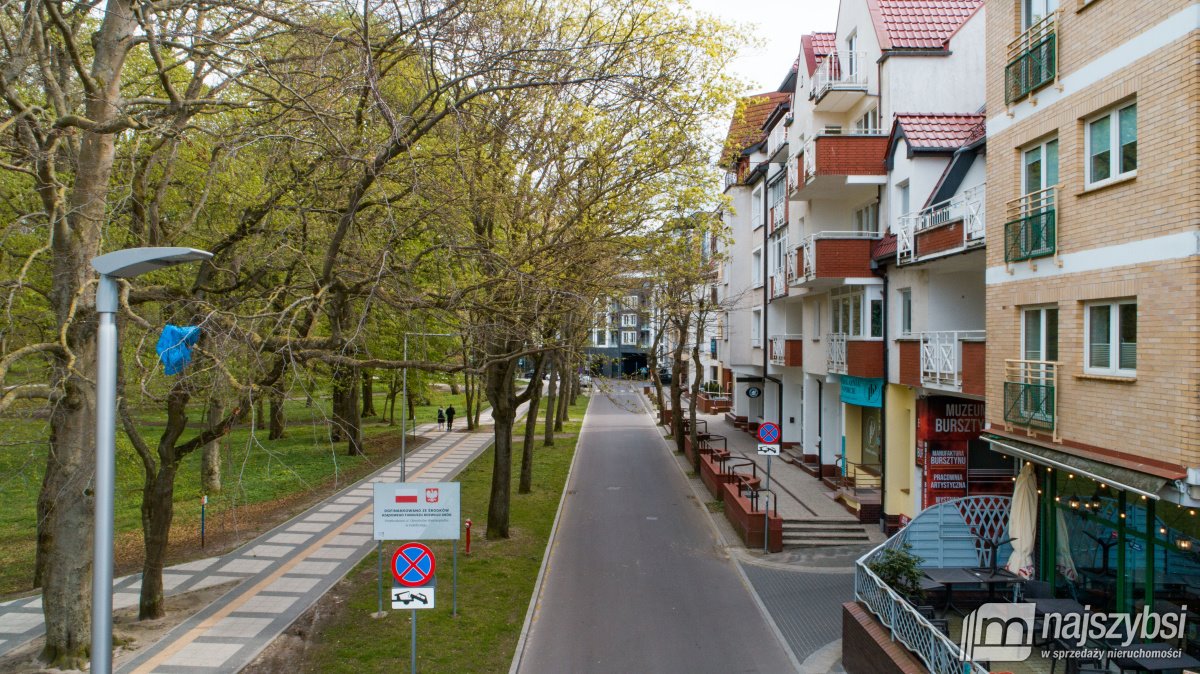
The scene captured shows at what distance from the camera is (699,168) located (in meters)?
16.9

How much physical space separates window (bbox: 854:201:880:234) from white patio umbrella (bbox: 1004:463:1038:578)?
9114 mm

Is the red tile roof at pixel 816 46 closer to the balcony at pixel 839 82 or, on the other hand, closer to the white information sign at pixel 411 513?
the balcony at pixel 839 82

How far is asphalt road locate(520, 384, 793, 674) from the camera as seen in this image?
11.8 m

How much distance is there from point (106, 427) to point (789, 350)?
78.5 feet

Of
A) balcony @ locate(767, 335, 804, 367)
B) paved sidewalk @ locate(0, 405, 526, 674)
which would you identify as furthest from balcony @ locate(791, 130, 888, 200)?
paved sidewalk @ locate(0, 405, 526, 674)

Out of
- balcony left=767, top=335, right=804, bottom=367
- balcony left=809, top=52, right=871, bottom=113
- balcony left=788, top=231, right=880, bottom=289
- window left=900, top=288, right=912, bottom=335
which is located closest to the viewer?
window left=900, top=288, right=912, bottom=335

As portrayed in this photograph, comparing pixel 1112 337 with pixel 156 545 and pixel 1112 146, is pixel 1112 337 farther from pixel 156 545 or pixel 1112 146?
pixel 156 545

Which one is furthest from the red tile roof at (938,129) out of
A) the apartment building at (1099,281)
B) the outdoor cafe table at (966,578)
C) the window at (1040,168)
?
the outdoor cafe table at (966,578)

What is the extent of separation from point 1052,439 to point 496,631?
8.75 m

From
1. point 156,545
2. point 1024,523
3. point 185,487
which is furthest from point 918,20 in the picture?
point 185,487

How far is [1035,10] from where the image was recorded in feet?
38.3

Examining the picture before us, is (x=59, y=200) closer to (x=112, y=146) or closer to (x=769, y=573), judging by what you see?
(x=112, y=146)

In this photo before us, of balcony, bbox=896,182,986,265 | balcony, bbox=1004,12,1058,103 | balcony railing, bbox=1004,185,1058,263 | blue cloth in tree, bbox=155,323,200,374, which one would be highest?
balcony, bbox=1004,12,1058,103

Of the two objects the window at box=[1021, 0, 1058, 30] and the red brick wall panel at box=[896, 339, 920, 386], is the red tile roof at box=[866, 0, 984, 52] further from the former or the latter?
the red brick wall panel at box=[896, 339, 920, 386]
